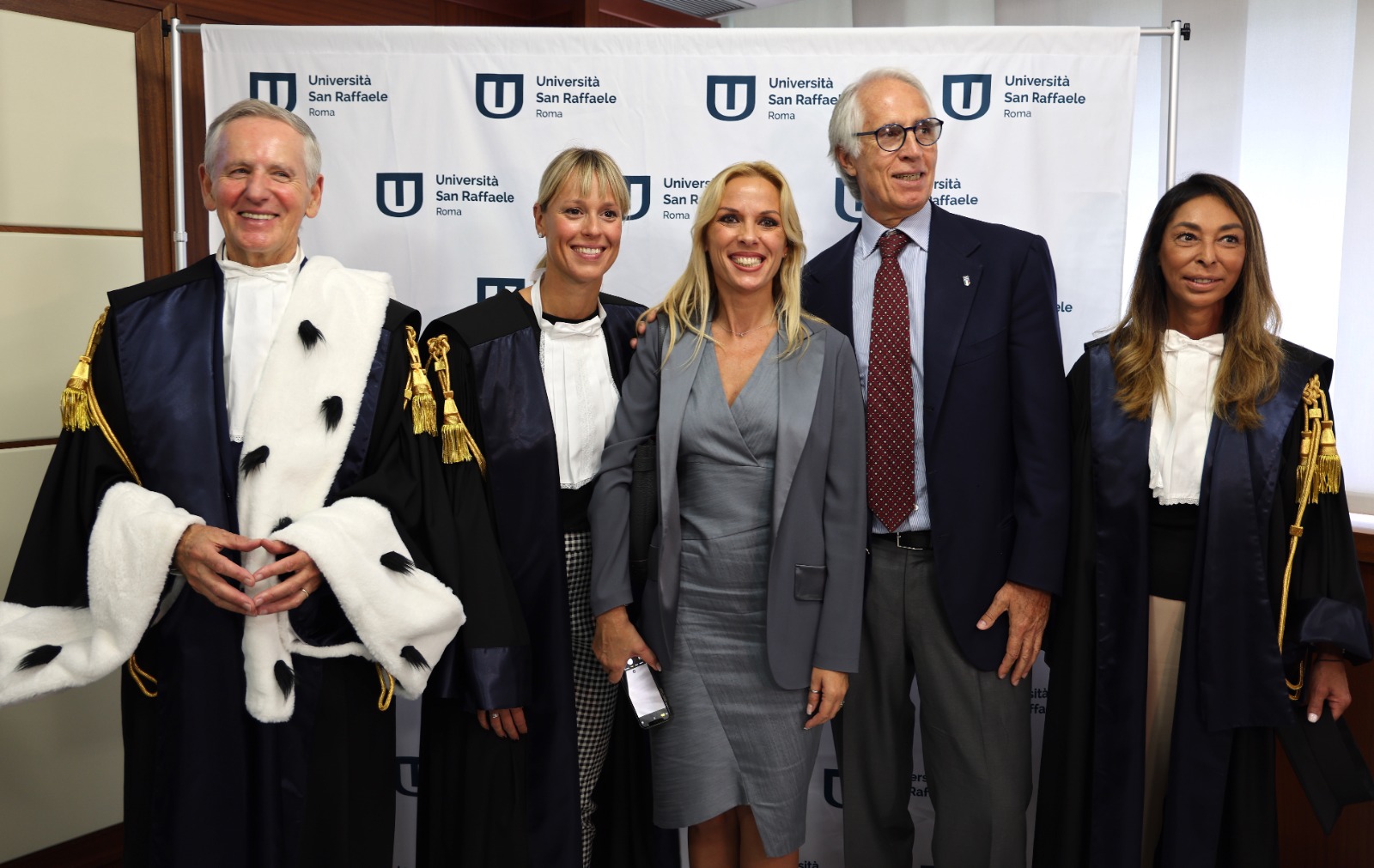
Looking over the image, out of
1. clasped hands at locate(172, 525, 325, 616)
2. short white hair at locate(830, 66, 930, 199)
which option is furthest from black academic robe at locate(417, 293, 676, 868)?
short white hair at locate(830, 66, 930, 199)

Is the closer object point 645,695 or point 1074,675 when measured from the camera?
point 645,695

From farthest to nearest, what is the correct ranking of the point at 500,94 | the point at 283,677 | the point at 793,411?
the point at 500,94 < the point at 793,411 < the point at 283,677

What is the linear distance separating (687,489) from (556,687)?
518 millimetres

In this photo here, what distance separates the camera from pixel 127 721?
6.40ft

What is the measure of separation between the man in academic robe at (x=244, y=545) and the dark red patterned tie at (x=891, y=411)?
0.89 meters

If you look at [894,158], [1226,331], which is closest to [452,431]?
[894,158]

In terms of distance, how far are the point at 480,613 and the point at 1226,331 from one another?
166cm

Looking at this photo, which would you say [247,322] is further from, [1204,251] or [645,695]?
[1204,251]

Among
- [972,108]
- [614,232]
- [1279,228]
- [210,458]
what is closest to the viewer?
[210,458]

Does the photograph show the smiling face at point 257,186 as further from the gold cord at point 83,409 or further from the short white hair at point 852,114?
the short white hair at point 852,114

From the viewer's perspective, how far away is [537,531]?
211 cm

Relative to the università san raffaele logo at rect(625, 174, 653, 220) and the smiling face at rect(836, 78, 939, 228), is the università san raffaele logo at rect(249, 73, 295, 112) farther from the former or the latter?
the smiling face at rect(836, 78, 939, 228)

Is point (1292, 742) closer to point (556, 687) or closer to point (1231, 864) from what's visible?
point (1231, 864)

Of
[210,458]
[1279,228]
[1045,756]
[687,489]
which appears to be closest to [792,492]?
[687,489]
